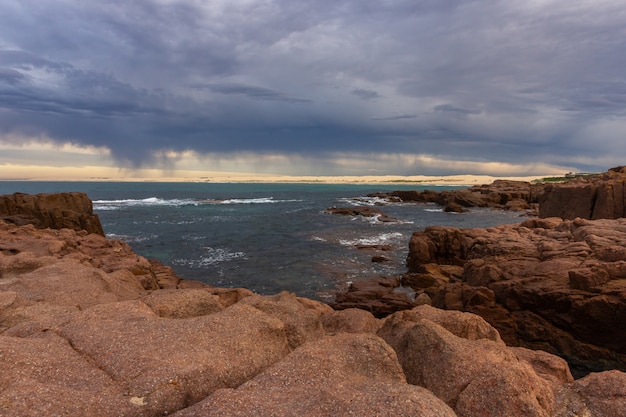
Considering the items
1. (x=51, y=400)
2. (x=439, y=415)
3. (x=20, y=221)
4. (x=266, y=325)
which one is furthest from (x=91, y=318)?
(x=20, y=221)

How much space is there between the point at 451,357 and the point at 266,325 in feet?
9.96

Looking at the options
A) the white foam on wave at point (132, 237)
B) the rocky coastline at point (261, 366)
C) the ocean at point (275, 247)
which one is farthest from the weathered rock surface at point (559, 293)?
the white foam on wave at point (132, 237)

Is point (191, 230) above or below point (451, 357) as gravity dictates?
below

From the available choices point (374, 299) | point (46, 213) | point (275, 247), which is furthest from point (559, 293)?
point (46, 213)

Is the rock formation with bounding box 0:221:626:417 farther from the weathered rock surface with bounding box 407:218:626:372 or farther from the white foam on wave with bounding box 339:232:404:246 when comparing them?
the white foam on wave with bounding box 339:232:404:246

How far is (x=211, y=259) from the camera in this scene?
28359mm

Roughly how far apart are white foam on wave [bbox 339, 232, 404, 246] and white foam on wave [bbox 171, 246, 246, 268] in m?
9.78

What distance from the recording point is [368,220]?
50.8 meters

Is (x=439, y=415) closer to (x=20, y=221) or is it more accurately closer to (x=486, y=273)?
(x=486, y=273)

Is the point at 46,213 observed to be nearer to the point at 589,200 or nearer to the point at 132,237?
the point at 132,237

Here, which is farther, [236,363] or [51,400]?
[236,363]

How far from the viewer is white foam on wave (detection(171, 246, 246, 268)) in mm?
26867

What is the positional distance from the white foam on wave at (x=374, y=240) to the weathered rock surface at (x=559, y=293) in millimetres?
15005

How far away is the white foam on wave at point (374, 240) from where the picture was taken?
109 ft
